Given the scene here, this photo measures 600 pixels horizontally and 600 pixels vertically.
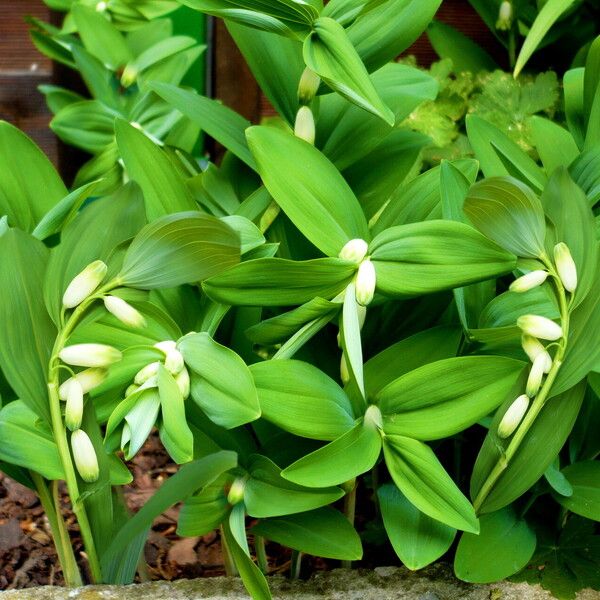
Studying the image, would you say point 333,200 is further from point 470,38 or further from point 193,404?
point 470,38

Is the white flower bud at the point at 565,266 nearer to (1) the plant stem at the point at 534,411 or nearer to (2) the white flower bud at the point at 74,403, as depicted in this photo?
(1) the plant stem at the point at 534,411

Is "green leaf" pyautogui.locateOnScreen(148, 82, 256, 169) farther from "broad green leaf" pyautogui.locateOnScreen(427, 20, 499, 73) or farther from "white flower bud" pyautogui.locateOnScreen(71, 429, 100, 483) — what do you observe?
"broad green leaf" pyautogui.locateOnScreen(427, 20, 499, 73)

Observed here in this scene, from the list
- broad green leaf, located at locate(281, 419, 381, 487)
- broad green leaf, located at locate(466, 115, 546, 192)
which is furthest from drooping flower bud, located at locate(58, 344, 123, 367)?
broad green leaf, located at locate(466, 115, 546, 192)

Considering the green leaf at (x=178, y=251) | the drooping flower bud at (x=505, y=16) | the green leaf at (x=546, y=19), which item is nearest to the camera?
the green leaf at (x=178, y=251)

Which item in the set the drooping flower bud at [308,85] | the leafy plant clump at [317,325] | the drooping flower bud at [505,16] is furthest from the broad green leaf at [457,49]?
the drooping flower bud at [308,85]

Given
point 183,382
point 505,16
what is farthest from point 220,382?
point 505,16

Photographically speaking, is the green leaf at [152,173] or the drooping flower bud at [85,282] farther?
the green leaf at [152,173]

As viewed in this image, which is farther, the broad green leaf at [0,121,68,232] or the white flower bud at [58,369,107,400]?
the broad green leaf at [0,121,68,232]
